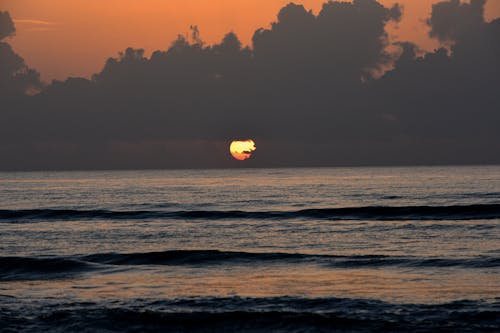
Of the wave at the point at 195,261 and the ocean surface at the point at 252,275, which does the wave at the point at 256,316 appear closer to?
the ocean surface at the point at 252,275

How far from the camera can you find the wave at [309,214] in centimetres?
5509

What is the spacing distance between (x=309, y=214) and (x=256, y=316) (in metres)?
39.7

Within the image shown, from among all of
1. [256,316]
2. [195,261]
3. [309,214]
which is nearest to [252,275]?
[195,261]

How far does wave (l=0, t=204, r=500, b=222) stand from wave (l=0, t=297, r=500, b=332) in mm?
34416

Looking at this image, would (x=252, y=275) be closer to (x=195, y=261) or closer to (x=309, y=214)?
(x=195, y=261)

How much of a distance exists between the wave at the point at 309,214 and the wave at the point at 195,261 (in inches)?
900

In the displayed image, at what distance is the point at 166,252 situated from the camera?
107ft

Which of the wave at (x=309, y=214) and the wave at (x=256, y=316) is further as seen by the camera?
the wave at (x=309, y=214)

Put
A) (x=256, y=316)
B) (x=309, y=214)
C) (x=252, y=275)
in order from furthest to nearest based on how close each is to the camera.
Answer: (x=309, y=214) < (x=252, y=275) < (x=256, y=316)

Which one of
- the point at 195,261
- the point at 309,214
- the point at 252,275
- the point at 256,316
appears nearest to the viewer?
the point at 256,316

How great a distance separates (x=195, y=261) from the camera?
30.2m

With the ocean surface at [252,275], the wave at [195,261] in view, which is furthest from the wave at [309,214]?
the wave at [195,261]

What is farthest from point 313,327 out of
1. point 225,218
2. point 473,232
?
point 225,218

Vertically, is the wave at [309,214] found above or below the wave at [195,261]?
above
